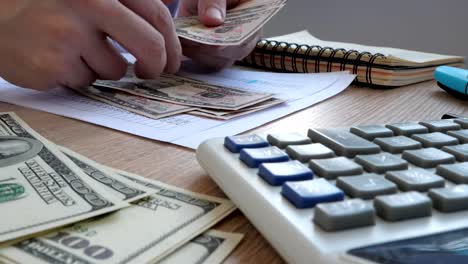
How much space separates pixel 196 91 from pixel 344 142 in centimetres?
27

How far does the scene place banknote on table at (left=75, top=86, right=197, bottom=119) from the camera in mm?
454

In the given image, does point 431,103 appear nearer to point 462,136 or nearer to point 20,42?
point 462,136

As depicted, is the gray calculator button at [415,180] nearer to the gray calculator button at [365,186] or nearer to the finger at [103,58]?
the gray calculator button at [365,186]

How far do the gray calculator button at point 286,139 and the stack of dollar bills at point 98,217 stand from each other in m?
0.05

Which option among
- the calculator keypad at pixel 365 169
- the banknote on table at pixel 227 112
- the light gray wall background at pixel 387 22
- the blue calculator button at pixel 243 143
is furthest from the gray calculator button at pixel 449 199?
the light gray wall background at pixel 387 22

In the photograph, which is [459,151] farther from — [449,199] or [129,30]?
[129,30]

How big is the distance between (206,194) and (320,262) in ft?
0.37

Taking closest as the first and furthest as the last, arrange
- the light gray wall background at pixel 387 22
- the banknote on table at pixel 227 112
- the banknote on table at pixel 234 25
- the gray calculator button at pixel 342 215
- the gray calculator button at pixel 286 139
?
the gray calculator button at pixel 342 215, the gray calculator button at pixel 286 139, the banknote on table at pixel 227 112, the banknote on table at pixel 234 25, the light gray wall background at pixel 387 22

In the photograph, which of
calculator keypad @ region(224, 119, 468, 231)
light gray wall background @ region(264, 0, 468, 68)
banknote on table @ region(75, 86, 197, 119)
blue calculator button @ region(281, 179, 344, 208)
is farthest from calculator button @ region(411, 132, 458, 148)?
light gray wall background @ region(264, 0, 468, 68)

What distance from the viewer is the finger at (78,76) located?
507mm

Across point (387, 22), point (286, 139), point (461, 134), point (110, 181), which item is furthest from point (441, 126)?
point (387, 22)

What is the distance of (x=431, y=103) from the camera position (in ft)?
1.79

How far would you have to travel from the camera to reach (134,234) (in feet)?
0.71

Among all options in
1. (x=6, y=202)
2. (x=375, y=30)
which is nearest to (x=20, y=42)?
(x=6, y=202)
